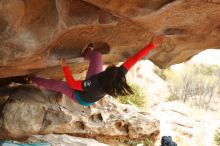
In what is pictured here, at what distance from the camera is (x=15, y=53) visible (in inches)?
204

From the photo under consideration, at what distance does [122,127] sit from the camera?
29.0 feet

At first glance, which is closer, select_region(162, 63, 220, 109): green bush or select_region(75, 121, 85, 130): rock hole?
select_region(75, 121, 85, 130): rock hole

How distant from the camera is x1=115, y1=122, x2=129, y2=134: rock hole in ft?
28.6

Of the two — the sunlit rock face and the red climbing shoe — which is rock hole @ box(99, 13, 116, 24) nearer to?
the sunlit rock face

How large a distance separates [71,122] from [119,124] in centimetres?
138

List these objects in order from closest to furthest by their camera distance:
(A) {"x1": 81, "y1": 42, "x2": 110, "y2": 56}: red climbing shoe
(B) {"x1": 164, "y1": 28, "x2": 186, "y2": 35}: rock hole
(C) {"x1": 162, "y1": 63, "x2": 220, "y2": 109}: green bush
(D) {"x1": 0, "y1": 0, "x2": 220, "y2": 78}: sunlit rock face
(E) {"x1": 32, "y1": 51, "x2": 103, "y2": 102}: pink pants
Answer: (D) {"x1": 0, "y1": 0, "x2": 220, "y2": 78}: sunlit rock face
(B) {"x1": 164, "y1": 28, "x2": 186, "y2": 35}: rock hole
(E) {"x1": 32, "y1": 51, "x2": 103, "y2": 102}: pink pants
(A) {"x1": 81, "y1": 42, "x2": 110, "y2": 56}: red climbing shoe
(C) {"x1": 162, "y1": 63, "x2": 220, "y2": 109}: green bush

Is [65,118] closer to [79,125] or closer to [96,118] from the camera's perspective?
[79,125]

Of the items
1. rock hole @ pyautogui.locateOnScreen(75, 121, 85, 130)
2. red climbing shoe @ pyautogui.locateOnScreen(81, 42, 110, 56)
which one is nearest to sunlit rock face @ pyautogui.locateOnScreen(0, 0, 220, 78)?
red climbing shoe @ pyautogui.locateOnScreen(81, 42, 110, 56)

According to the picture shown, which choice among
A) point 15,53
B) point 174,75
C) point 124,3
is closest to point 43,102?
point 15,53

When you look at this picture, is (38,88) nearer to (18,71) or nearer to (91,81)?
(18,71)

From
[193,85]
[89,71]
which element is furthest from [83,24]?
[193,85]

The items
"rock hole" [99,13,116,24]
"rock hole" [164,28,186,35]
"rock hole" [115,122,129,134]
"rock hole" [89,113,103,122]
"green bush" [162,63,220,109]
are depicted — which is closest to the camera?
"rock hole" [99,13,116,24]

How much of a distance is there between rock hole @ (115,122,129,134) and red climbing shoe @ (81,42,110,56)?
Answer: 2639mm

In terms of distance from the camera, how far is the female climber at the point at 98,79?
545cm
